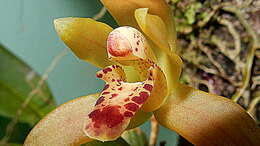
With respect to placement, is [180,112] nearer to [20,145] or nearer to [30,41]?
A: [20,145]

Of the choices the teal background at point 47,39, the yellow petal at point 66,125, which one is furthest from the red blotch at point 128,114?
the teal background at point 47,39

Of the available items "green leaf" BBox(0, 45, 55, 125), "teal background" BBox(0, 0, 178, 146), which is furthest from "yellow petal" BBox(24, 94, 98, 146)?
"teal background" BBox(0, 0, 178, 146)

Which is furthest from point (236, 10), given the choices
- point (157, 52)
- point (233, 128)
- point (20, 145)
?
point (20, 145)

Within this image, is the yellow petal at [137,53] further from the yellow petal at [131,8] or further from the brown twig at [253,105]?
the brown twig at [253,105]

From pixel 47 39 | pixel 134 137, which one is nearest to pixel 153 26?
pixel 134 137

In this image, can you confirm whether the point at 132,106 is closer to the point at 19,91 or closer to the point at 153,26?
the point at 153,26
